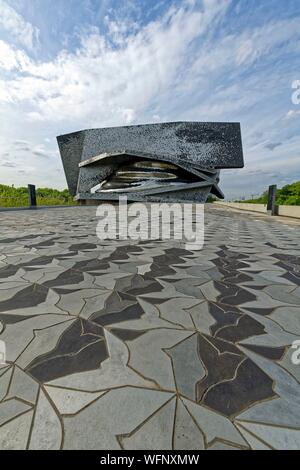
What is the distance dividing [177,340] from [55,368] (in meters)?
0.86

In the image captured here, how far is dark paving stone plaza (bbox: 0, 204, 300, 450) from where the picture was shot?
3.49 ft

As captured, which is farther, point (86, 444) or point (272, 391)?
point (272, 391)

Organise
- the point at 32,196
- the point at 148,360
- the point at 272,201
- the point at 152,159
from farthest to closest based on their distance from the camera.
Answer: the point at 152,159 < the point at 32,196 < the point at 272,201 < the point at 148,360

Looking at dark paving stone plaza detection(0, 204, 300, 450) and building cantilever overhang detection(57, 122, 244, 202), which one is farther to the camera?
building cantilever overhang detection(57, 122, 244, 202)

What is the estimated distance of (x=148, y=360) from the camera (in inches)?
60.3

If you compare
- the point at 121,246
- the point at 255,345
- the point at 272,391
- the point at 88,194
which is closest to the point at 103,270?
the point at 121,246

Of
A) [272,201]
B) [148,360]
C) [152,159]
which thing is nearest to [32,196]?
[152,159]

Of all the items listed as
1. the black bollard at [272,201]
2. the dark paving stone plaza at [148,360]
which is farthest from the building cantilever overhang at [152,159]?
the dark paving stone plaza at [148,360]

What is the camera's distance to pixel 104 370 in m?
1.43

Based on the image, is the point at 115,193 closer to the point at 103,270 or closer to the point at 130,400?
the point at 103,270

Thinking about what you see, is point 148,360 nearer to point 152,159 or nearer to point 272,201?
point 272,201

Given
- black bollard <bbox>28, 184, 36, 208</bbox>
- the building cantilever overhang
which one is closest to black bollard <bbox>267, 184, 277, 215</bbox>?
the building cantilever overhang

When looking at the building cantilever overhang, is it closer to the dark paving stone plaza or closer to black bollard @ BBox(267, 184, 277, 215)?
black bollard @ BBox(267, 184, 277, 215)

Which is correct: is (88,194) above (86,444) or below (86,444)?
above
